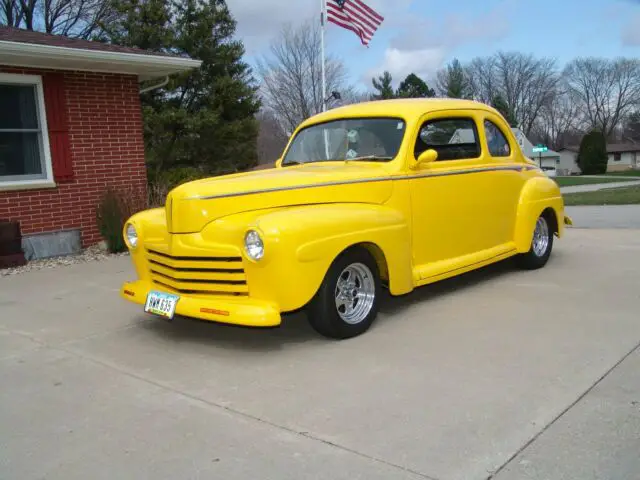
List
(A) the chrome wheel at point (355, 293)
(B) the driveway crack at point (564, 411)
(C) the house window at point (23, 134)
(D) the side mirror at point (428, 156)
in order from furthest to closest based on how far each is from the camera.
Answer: (C) the house window at point (23, 134) → (D) the side mirror at point (428, 156) → (A) the chrome wheel at point (355, 293) → (B) the driveway crack at point (564, 411)

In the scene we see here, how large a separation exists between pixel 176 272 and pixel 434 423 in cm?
225

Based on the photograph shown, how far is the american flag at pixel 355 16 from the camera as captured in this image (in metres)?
Result: 14.3

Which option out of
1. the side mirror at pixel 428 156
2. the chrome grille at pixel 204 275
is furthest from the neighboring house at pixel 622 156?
the chrome grille at pixel 204 275

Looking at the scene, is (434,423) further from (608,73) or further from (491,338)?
(608,73)

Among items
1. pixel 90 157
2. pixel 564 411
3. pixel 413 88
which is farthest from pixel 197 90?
pixel 413 88

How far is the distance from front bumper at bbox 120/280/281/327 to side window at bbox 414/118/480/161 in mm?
2157

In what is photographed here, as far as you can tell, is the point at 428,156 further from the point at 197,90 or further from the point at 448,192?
the point at 197,90

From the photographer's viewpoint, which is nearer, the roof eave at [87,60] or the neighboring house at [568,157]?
the roof eave at [87,60]

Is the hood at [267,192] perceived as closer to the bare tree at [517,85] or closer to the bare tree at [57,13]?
the bare tree at [57,13]

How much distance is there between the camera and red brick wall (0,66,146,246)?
339 inches

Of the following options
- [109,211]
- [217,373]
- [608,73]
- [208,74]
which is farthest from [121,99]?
[608,73]

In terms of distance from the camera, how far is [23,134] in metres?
8.71

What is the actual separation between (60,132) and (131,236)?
181 inches

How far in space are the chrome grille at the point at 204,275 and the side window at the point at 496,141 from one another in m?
3.31
